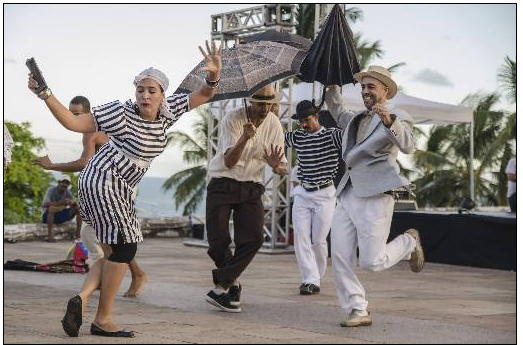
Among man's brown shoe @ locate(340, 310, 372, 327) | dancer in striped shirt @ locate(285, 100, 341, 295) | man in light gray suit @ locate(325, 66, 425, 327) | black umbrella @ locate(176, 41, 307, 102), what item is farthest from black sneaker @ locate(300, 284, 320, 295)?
man's brown shoe @ locate(340, 310, 372, 327)

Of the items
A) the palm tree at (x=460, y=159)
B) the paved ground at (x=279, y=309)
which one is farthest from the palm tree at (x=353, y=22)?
the paved ground at (x=279, y=309)

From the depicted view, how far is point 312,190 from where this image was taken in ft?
32.4

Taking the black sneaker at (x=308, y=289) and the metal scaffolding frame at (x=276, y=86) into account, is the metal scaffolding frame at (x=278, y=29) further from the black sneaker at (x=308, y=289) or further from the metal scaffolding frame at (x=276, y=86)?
the black sneaker at (x=308, y=289)

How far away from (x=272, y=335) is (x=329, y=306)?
6.60 feet

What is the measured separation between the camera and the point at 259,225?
822 centimetres

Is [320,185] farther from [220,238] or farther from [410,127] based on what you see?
[410,127]

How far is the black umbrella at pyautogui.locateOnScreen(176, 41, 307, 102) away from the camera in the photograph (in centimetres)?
826

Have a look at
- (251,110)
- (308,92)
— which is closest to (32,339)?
(251,110)

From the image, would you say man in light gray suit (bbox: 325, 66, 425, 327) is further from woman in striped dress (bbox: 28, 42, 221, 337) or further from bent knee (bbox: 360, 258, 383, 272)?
woman in striped dress (bbox: 28, 42, 221, 337)

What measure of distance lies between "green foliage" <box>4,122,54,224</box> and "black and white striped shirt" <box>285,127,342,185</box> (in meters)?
12.5

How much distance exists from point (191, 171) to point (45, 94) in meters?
32.7

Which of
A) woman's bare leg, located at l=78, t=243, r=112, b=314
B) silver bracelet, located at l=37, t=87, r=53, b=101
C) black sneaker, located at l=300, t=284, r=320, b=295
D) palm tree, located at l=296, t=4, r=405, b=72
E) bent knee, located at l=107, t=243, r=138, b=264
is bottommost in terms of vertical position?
black sneaker, located at l=300, t=284, r=320, b=295

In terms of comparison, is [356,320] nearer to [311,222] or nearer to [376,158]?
[376,158]

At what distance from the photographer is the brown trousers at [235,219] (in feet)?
26.7
